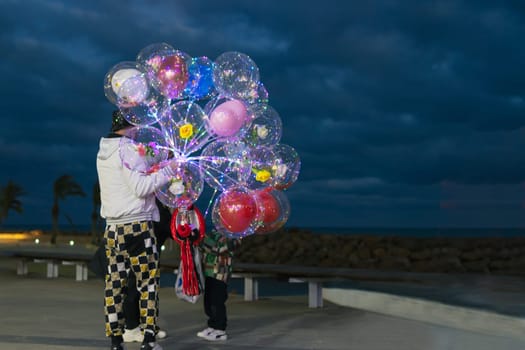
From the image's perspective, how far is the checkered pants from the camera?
13.8 feet

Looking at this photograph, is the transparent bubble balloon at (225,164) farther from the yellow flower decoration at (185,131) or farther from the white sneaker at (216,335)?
the white sneaker at (216,335)

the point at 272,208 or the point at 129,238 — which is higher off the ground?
the point at 272,208

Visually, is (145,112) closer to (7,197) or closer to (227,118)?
(227,118)

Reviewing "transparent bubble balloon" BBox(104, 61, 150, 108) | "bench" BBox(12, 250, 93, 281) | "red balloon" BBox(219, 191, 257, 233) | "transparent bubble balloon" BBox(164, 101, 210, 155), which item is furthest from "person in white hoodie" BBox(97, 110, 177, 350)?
"bench" BBox(12, 250, 93, 281)

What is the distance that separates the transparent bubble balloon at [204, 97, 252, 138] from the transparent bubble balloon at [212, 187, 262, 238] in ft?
1.39

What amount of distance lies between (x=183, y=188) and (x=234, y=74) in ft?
3.42

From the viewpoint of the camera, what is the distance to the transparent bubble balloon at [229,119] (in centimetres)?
459

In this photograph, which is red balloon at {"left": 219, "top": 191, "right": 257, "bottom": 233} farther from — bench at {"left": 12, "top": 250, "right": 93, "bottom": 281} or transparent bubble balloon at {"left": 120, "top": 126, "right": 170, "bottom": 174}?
bench at {"left": 12, "top": 250, "right": 93, "bottom": 281}

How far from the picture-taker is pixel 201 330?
575cm

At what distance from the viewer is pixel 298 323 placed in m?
6.17

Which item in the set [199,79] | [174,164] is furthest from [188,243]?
[199,79]

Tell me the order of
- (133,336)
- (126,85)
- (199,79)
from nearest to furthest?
(126,85) → (199,79) → (133,336)

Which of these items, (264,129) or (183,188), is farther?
(264,129)

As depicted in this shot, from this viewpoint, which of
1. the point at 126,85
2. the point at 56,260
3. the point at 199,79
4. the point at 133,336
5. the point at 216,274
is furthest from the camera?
the point at 56,260
